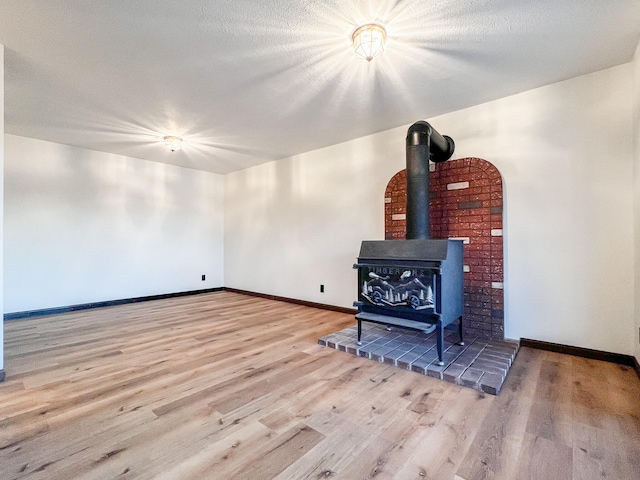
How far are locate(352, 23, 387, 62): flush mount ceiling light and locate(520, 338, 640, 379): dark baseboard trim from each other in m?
2.73

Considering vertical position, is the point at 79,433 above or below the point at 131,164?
below

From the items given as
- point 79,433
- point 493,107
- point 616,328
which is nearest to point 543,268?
point 616,328

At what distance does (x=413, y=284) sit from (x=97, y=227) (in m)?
4.58

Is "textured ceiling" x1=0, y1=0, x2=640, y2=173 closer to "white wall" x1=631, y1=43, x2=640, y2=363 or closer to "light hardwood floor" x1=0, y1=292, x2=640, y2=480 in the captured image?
"white wall" x1=631, y1=43, x2=640, y2=363

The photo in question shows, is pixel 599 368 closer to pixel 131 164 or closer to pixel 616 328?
pixel 616 328

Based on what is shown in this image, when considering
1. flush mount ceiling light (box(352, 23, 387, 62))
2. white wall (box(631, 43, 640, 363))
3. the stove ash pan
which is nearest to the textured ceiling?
flush mount ceiling light (box(352, 23, 387, 62))

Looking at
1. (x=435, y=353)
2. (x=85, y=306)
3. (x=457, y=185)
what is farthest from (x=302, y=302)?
(x=85, y=306)

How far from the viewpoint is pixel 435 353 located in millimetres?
2445

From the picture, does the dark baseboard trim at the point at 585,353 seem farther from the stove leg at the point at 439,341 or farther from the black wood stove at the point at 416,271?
the stove leg at the point at 439,341

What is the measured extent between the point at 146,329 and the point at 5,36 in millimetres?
2695

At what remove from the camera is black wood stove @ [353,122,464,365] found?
7.55 ft

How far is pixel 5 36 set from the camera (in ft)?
6.52

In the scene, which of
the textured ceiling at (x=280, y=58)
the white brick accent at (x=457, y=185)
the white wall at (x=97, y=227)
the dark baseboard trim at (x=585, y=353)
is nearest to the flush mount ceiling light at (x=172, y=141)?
the textured ceiling at (x=280, y=58)

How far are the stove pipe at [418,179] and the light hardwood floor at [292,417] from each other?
4.04 ft
